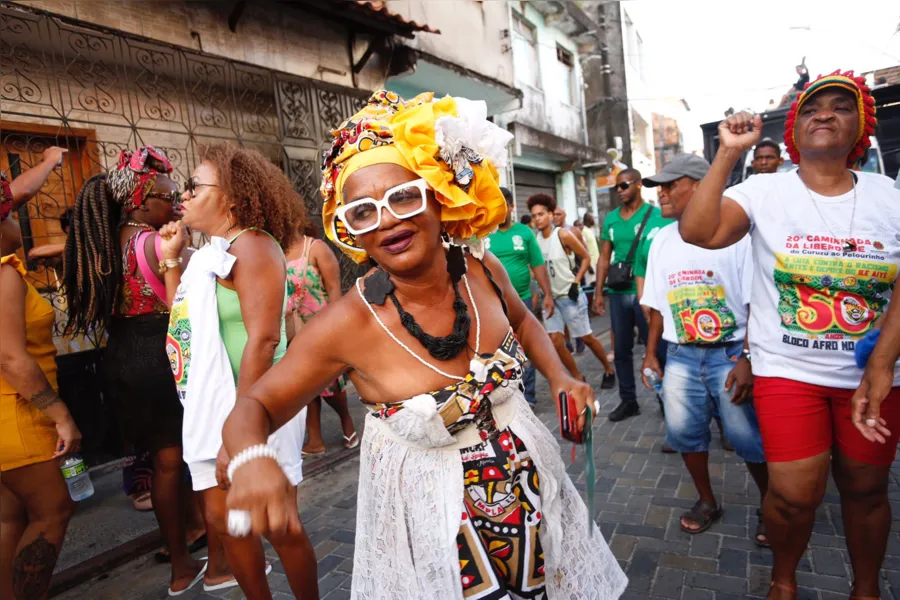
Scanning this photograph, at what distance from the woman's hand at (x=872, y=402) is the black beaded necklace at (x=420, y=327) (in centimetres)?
159

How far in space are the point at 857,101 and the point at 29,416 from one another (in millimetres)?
3925

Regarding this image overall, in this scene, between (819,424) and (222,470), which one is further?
(819,424)

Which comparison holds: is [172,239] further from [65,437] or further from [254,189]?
[65,437]

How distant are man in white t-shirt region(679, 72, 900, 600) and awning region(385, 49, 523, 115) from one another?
6983 mm

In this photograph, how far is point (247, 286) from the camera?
2.34 m

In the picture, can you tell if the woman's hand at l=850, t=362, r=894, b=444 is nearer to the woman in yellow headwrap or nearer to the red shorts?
the red shorts

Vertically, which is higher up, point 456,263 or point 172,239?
point 172,239

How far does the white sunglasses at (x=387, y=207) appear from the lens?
1.64 meters

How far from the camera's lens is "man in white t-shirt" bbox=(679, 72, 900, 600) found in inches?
87.7

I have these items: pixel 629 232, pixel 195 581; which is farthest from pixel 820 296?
pixel 195 581

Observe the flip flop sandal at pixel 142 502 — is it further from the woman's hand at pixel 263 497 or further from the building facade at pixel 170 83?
the woman's hand at pixel 263 497

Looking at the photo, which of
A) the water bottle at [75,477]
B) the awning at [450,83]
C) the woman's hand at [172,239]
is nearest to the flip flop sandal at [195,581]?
the water bottle at [75,477]

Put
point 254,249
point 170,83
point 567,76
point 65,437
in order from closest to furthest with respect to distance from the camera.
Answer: point 254,249 < point 65,437 < point 170,83 < point 567,76

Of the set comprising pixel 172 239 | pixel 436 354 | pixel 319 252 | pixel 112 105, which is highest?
pixel 112 105
